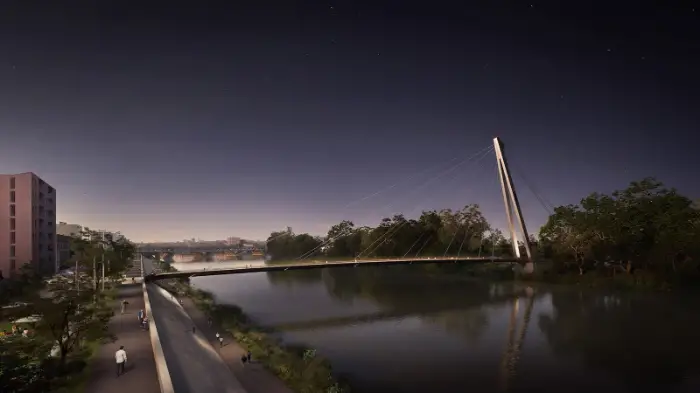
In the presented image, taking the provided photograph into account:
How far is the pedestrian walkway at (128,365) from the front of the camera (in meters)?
7.44

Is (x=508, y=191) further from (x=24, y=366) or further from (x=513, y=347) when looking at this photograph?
(x=24, y=366)

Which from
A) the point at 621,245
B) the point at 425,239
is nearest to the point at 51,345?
the point at 621,245

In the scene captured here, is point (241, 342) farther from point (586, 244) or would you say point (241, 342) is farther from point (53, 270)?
point (586, 244)

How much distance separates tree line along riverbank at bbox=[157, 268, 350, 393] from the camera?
10.2 meters

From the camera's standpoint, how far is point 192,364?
10.6 meters

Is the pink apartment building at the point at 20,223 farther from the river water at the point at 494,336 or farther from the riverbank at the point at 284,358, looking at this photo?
the riverbank at the point at 284,358

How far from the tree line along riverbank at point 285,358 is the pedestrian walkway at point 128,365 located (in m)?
3.08

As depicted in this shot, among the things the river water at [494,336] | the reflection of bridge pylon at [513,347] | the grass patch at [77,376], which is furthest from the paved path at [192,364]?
the reflection of bridge pylon at [513,347]

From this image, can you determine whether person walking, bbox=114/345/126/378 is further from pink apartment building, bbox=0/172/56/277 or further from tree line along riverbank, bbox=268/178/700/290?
pink apartment building, bbox=0/172/56/277

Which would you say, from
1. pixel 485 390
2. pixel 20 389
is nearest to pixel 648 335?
pixel 485 390

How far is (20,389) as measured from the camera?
19.4ft

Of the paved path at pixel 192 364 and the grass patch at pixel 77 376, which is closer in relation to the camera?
the grass patch at pixel 77 376

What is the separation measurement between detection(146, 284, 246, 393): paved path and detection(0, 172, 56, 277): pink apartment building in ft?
51.2

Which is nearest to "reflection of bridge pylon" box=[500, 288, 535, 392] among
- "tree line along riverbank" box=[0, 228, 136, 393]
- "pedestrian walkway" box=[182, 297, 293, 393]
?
"pedestrian walkway" box=[182, 297, 293, 393]
